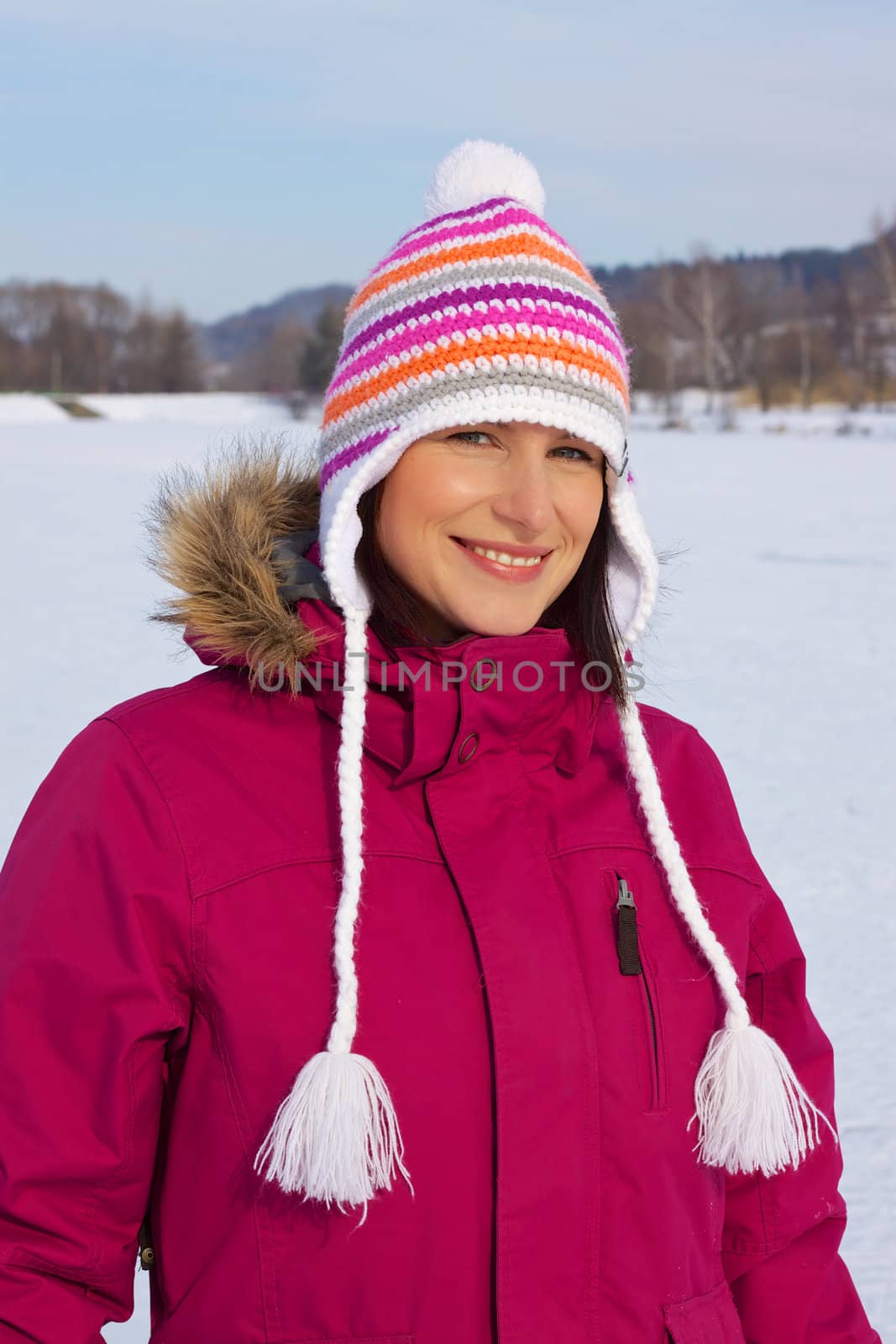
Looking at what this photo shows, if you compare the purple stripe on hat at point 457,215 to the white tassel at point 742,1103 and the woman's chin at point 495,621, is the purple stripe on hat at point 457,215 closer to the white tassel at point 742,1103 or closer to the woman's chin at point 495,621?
the woman's chin at point 495,621

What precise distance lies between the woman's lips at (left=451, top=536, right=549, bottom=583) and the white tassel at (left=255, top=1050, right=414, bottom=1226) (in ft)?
1.65

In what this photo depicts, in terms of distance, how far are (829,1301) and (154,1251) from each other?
0.74 m

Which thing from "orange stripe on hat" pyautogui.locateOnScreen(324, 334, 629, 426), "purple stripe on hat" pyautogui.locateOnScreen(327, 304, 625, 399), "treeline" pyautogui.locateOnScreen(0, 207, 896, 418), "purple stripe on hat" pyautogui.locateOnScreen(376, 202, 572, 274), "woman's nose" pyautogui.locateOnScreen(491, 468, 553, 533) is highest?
"treeline" pyautogui.locateOnScreen(0, 207, 896, 418)

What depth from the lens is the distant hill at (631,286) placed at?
57469mm

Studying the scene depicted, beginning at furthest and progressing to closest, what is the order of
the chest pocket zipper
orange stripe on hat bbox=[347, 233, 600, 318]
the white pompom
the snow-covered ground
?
the snow-covered ground, the white pompom, orange stripe on hat bbox=[347, 233, 600, 318], the chest pocket zipper

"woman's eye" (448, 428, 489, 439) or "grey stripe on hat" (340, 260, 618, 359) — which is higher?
"grey stripe on hat" (340, 260, 618, 359)

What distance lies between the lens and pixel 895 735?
527cm

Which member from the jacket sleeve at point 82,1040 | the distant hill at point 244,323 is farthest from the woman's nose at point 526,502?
the distant hill at point 244,323

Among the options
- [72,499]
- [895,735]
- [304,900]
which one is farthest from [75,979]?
[72,499]

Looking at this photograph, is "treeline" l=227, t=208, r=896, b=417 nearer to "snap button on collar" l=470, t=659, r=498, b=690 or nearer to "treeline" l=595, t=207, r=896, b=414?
"treeline" l=595, t=207, r=896, b=414

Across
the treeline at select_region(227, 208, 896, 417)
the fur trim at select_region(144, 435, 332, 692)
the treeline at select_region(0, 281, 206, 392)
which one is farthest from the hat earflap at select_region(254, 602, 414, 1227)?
the treeline at select_region(0, 281, 206, 392)

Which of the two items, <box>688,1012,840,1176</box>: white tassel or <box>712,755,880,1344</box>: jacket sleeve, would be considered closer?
<box>688,1012,840,1176</box>: white tassel

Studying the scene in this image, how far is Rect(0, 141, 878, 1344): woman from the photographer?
1.18 metres

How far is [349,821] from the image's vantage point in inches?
49.7
